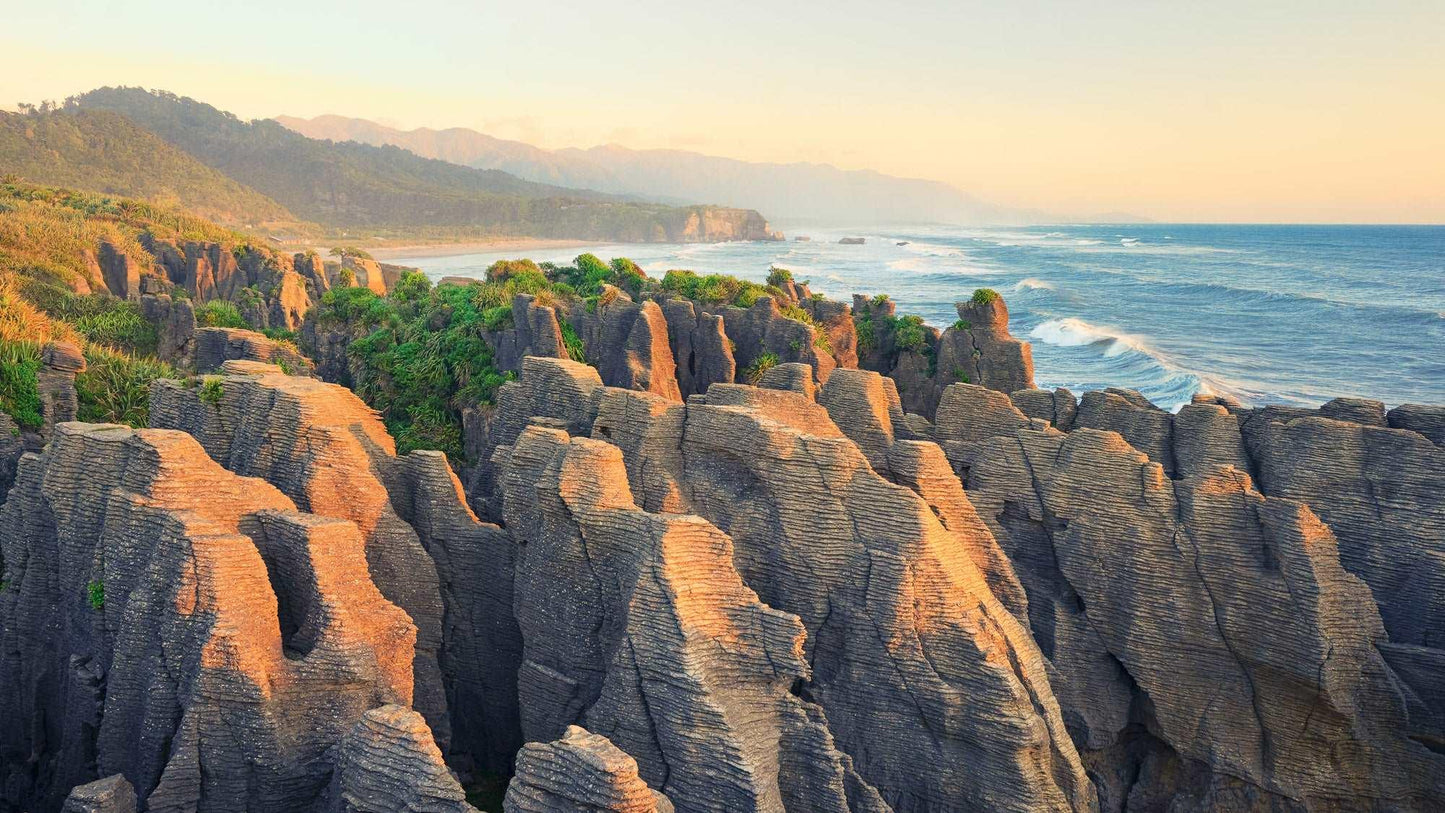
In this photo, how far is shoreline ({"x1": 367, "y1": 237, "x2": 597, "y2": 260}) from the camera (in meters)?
135

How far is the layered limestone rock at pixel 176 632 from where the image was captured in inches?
393

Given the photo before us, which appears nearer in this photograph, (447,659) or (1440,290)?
(447,659)

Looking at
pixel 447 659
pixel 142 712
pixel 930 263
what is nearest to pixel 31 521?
pixel 142 712

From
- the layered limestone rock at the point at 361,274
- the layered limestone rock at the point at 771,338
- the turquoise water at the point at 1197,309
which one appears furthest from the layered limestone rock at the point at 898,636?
the layered limestone rock at the point at 361,274

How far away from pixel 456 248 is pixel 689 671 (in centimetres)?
14689

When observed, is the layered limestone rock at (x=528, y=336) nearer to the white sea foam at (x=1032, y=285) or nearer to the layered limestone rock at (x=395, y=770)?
the layered limestone rock at (x=395, y=770)

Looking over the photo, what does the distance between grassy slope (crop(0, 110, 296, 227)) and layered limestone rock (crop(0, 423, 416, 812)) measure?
117881mm

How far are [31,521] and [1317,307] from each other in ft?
276

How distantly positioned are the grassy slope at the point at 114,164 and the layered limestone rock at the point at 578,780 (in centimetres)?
12477

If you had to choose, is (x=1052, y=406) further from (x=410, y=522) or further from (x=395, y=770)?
(x=395, y=770)

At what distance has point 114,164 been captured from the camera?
435 ft

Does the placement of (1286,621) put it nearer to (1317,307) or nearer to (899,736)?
(899,736)

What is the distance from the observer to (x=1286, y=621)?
12359 millimetres

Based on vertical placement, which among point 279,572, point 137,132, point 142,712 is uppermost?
point 137,132
